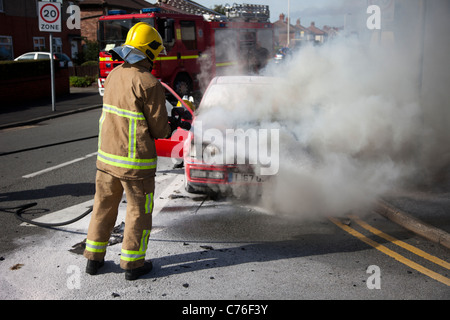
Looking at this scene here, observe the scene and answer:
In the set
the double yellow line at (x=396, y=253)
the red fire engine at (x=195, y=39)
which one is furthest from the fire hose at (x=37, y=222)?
the red fire engine at (x=195, y=39)

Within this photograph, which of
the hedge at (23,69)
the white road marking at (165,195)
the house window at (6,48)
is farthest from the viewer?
the house window at (6,48)

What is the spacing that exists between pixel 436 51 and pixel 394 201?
226 inches

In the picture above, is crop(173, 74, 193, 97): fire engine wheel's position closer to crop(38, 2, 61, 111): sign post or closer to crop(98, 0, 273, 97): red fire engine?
crop(98, 0, 273, 97): red fire engine

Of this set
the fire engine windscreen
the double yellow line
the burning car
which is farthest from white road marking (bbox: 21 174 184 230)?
the double yellow line

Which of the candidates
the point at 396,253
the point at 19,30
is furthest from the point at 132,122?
the point at 19,30

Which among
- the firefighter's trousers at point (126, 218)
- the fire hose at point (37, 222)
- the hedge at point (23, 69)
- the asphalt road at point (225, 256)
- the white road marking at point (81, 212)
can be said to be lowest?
the asphalt road at point (225, 256)

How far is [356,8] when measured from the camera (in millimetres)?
8805

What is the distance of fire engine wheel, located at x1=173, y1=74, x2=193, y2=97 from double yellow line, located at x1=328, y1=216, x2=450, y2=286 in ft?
39.7

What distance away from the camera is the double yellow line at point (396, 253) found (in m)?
4.06

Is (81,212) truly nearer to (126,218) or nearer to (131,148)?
(126,218)

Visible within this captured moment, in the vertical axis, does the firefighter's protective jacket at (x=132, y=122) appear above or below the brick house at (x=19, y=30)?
below

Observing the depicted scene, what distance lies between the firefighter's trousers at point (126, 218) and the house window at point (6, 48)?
1023 inches

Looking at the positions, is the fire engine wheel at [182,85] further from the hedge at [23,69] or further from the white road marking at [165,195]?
the white road marking at [165,195]

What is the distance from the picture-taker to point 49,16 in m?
14.1
